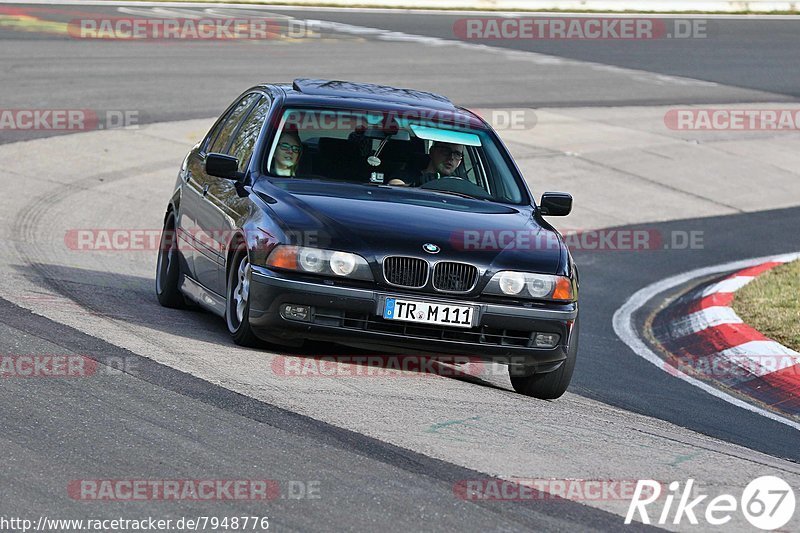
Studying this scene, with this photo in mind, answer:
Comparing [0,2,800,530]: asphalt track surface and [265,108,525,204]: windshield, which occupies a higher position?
[265,108,525,204]: windshield

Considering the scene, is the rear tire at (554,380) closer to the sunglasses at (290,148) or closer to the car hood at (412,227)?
the car hood at (412,227)

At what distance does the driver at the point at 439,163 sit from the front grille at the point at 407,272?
4.12ft

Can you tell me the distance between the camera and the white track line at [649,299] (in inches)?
339

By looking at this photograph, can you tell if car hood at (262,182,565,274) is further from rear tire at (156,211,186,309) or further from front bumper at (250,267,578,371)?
rear tire at (156,211,186,309)

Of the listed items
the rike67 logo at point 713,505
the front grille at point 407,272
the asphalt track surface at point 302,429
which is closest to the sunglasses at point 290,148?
the asphalt track surface at point 302,429

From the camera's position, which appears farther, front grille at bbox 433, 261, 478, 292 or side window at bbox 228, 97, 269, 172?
side window at bbox 228, 97, 269, 172

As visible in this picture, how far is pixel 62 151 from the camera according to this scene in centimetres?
1647

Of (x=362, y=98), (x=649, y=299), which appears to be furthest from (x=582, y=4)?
(x=362, y=98)

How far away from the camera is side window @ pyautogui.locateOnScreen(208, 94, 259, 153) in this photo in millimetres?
9430

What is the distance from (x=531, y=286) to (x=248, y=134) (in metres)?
2.39

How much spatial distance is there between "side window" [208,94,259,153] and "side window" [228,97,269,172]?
0.63 feet

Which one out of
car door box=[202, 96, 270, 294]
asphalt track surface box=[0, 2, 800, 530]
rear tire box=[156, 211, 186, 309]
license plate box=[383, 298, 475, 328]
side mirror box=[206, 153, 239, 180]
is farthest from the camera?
rear tire box=[156, 211, 186, 309]

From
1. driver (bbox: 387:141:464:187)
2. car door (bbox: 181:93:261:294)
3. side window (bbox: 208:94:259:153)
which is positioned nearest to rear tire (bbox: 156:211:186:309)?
car door (bbox: 181:93:261:294)

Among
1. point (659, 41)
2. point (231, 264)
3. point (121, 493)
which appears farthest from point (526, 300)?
point (659, 41)
